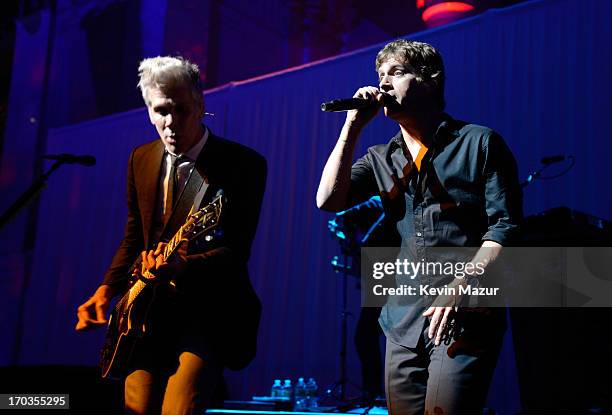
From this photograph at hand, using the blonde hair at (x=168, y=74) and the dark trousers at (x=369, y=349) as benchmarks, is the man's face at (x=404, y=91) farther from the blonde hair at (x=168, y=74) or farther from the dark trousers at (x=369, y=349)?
the dark trousers at (x=369, y=349)

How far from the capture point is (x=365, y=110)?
189 centimetres

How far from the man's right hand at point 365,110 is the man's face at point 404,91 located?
0.04 metres

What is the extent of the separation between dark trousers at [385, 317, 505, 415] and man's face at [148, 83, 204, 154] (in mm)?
1034

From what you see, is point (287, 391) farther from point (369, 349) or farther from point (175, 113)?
point (175, 113)

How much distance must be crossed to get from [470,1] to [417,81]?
567cm

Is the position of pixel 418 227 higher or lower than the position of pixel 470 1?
lower

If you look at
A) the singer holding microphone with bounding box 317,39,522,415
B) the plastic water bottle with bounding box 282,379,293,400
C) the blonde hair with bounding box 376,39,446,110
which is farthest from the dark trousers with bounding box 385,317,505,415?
the plastic water bottle with bounding box 282,379,293,400

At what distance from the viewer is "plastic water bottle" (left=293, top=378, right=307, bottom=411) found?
5212mm

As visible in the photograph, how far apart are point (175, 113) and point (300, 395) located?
14.0ft

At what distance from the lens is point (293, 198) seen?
6934 millimetres

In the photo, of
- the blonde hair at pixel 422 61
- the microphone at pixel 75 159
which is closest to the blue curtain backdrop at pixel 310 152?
the microphone at pixel 75 159

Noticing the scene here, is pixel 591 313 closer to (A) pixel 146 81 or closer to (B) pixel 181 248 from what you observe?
(B) pixel 181 248

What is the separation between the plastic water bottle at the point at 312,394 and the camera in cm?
526

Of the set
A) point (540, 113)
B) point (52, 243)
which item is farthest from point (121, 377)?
point (52, 243)
